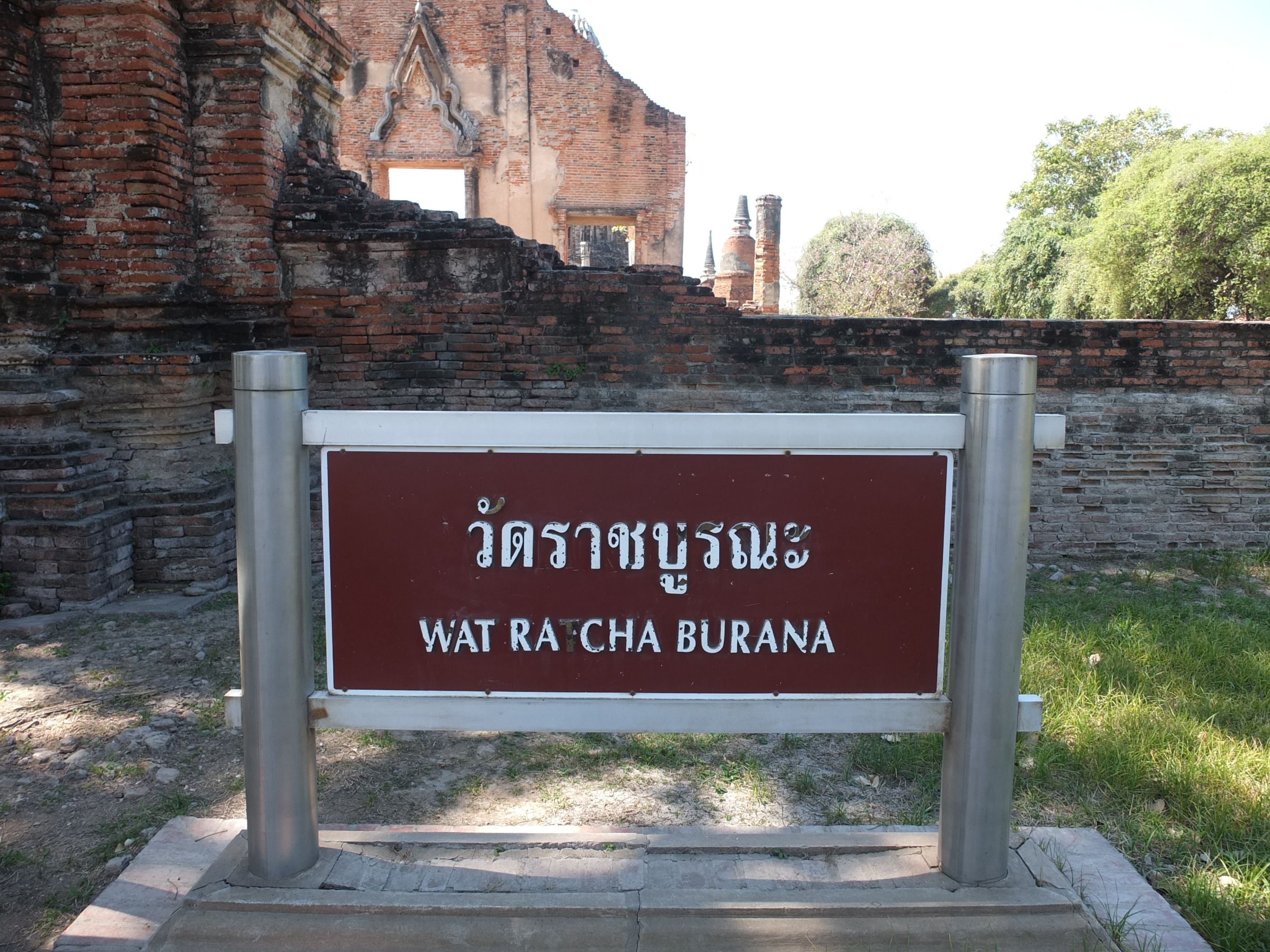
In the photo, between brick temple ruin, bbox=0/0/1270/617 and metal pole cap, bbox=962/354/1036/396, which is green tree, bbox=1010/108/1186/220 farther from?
metal pole cap, bbox=962/354/1036/396

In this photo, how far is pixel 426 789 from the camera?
273 centimetres

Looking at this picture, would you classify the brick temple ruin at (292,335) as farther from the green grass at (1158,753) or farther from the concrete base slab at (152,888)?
the concrete base slab at (152,888)

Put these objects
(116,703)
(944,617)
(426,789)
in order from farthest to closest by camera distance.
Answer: (116,703) → (426,789) → (944,617)

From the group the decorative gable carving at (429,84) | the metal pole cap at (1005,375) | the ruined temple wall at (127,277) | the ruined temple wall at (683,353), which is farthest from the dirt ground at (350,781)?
the decorative gable carving at (429,84)

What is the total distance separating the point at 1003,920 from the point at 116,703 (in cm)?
314

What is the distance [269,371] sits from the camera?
1.59 m

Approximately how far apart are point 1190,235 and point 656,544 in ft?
49.1

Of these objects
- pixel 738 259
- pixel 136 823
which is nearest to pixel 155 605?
pixel 136 823

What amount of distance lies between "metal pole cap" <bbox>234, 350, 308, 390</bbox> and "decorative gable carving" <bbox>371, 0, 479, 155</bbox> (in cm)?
1425

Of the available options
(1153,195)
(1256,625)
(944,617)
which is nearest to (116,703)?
(944,617)

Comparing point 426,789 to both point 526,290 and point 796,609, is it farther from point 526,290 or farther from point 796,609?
point 526,290

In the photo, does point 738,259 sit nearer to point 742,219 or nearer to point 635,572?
point 742,219

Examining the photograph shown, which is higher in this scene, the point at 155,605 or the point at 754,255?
the point at 754,255

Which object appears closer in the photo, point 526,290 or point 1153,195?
point 526,290
